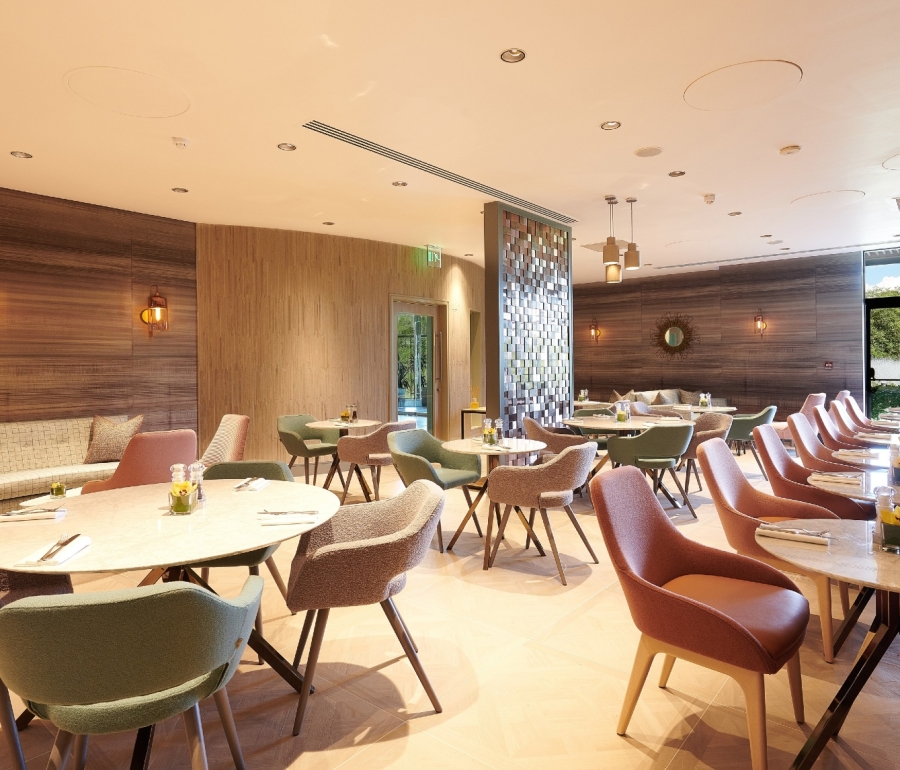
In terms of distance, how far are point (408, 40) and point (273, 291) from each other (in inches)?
199

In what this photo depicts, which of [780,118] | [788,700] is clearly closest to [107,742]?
[788,700]

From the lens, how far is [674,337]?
40.4 ft

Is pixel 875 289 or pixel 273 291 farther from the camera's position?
pixel 875 289

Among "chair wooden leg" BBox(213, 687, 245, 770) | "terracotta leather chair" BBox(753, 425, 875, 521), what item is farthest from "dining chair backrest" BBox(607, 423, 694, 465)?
"chair wooden leg" BBox(213, 687, 245, 770)

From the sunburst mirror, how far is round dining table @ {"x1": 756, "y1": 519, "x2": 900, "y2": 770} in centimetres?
1058

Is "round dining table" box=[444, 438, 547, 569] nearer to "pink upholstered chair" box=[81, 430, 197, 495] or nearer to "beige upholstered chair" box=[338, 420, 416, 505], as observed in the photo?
"beige upholstered chair" box=[338, 420, 416, 505]

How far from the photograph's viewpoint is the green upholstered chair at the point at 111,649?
1.38 m

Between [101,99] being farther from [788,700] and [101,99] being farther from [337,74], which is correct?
[788,700]

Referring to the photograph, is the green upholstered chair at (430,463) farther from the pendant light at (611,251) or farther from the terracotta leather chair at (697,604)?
the pendant light at (611,251)

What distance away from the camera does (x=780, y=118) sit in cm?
446

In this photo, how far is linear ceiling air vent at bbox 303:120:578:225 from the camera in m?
4.59

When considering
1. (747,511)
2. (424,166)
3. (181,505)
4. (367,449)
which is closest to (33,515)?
(181,505)

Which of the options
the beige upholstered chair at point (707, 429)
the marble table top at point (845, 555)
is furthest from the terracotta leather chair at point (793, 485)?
the beige upholstered chair at point (707, 429)

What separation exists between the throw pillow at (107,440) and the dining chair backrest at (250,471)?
337cm
